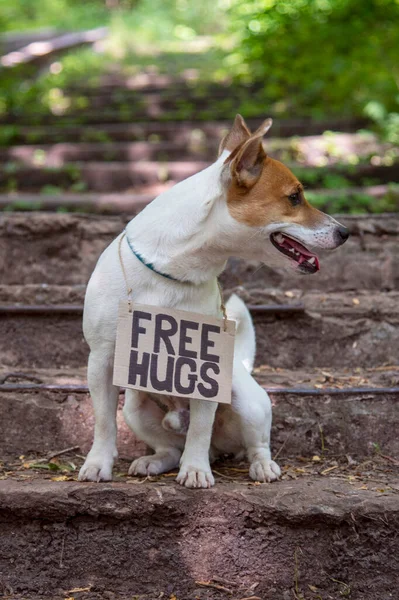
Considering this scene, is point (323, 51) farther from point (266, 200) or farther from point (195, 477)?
point (195, 477)

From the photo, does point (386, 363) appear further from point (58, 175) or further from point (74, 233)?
point (58, 175)

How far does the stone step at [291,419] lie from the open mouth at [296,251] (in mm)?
700

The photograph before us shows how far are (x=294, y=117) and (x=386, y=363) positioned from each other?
165 inches

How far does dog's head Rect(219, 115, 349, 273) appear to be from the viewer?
2.63 m

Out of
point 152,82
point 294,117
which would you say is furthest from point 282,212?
point 152,82

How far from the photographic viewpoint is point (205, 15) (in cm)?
1828

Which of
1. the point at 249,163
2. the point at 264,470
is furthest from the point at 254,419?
the point at 249,163

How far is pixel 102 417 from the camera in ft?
9.34

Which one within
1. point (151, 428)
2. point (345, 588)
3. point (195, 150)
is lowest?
point (345, 588)

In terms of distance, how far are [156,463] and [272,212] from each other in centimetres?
106

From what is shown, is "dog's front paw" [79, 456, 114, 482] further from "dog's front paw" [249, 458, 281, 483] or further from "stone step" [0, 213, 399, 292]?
"stone step" [0, 213, 399, 292]

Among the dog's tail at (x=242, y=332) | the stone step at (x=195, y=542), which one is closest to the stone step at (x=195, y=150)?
the dog's tail at (x=242, y=332)

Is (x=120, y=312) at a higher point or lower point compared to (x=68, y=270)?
higher

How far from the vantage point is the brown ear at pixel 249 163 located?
2582 millimetres
